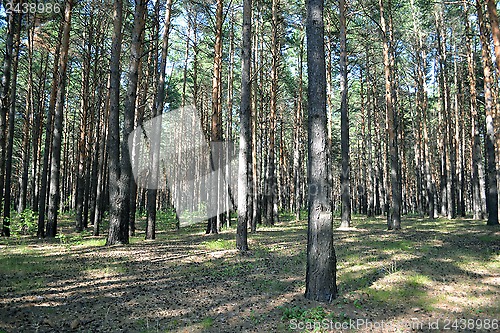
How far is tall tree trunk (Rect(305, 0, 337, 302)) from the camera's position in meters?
6.13

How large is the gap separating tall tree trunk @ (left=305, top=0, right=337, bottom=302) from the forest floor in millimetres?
387

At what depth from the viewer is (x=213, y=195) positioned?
1875 cm

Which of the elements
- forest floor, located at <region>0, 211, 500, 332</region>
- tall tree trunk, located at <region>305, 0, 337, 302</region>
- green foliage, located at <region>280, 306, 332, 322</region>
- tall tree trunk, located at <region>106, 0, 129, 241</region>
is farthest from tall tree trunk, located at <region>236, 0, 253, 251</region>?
green foliage, located at <region>280, 306, 332, 322</region>

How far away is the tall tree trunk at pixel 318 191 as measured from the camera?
613cm

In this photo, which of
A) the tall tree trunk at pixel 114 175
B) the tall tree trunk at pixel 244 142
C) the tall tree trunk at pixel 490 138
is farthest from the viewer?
the tall tree trunk at pixel 490 138

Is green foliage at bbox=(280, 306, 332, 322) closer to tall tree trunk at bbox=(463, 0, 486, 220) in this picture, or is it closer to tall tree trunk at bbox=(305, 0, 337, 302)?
tall tree trunk at bbox=(305, 0, 337, 302)

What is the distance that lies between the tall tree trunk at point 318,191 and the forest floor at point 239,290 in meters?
0.39

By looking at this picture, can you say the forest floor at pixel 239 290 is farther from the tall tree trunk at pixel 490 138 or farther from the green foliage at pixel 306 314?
the tall tree trunk at pixel 490 138

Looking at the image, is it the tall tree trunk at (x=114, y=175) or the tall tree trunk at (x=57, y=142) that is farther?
the tall tree trunk at (x=57, y=142)

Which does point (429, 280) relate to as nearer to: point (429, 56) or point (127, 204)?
point (127, 204)

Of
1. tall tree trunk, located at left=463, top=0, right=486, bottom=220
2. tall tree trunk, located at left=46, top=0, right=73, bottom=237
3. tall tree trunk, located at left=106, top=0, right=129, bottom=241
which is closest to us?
tall tree trunk, located at left=106, top=0, right=129, bottom=241

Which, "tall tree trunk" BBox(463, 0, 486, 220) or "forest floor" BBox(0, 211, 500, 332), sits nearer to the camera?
"forest floor" BBox(0, 211, 500, 332)

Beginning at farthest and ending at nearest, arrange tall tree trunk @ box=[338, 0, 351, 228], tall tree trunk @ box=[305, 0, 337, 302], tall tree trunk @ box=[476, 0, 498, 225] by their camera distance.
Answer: tall tree trunk @ box=[338, 0, 351, 228] < tall tree trunk @ box=[476, 0, 498, 225] < tall tree trunk @ box=[305, 0, 337, 302]

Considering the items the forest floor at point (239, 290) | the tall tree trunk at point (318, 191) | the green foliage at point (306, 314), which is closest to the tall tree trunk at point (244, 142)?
the forest floor at point (239, 290)
